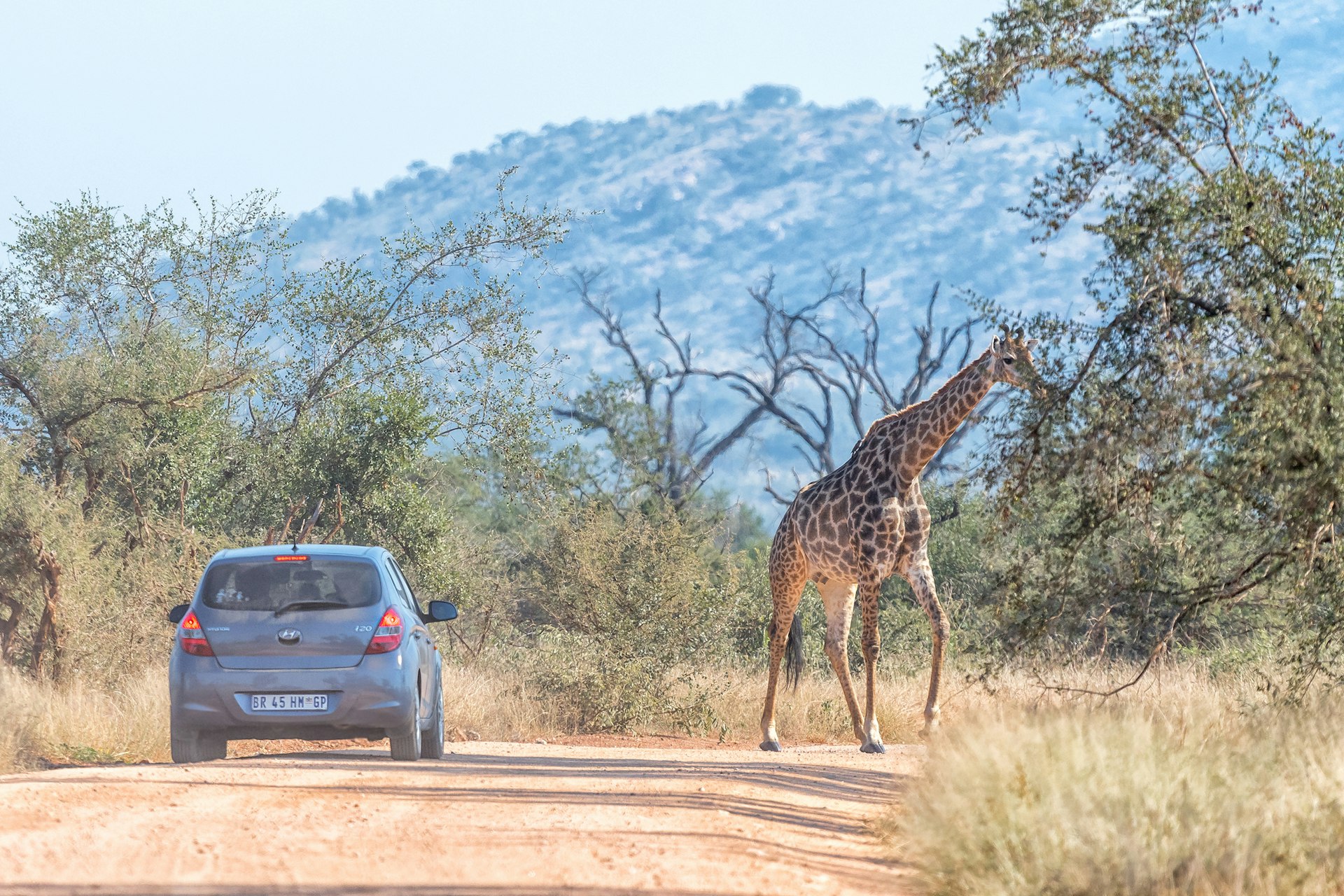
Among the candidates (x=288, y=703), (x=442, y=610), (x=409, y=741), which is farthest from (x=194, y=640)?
(x=442, y=610)

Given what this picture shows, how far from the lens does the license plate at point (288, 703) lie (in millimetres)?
11055

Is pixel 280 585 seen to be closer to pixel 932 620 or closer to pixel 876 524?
pixel 876 524

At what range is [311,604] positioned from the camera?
11.3 metres

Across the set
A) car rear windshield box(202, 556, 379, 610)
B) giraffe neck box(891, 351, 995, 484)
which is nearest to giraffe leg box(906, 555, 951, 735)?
giraffe neck box(891, 351, 995, 484)

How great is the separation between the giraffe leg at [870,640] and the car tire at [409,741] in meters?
4.65

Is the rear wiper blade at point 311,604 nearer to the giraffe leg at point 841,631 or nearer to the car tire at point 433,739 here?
the car tire at point 433,739

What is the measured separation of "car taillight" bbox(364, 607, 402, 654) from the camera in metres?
11.2

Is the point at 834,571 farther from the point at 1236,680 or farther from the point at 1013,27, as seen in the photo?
the point at 1013,27

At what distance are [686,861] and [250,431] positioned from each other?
16.3 meters

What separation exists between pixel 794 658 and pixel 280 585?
31.9ft

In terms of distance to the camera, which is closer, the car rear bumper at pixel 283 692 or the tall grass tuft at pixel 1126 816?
the tall grass tuft at pixel 1126 816

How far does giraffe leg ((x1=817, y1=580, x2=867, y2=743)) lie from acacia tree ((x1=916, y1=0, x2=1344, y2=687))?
4.82m

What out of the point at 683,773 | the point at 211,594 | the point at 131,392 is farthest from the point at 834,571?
the point at 131,392

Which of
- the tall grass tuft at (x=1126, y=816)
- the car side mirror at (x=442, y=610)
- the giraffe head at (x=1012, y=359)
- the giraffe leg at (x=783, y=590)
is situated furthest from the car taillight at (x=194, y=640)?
the giraffe leg at (x=783, y=590)
